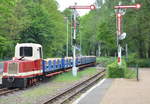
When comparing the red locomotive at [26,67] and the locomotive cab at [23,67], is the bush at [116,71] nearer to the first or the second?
the red locomotive at [26,67]

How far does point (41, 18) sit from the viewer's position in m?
55.7

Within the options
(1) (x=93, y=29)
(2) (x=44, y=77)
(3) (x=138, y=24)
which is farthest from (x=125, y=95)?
(1) (x=93, y=29)

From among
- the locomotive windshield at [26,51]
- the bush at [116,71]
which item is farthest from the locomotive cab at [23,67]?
the bush at [116,71]

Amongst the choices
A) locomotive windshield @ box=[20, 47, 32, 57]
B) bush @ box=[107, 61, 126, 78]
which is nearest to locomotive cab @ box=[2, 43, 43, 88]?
locomotive windshield @ box=[20, 47, 32, 57]

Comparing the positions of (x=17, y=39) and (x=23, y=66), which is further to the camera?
(x=17, y=39)

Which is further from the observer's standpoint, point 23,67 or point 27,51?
point 27,51

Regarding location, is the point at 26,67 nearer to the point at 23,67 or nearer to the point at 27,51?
the point at 23,67

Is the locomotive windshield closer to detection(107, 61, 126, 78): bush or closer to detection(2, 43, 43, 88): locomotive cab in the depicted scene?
detection(2, 43, 43, 88): locomotive cab

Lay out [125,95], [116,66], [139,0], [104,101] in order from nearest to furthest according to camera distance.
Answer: [104,101]
[125,95]
[116,66]
[139,0]

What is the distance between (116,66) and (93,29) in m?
79.2

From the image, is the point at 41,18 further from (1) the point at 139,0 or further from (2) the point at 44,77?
(2) the point at 44,77

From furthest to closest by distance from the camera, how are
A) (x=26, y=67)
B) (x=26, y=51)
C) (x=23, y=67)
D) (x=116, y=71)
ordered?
(x=116, y=71) < (x=26, y=51) < (x=26, y=67) < (x=23, y=67)

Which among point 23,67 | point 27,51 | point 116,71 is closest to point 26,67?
point 23,67

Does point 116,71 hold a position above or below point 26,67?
below
